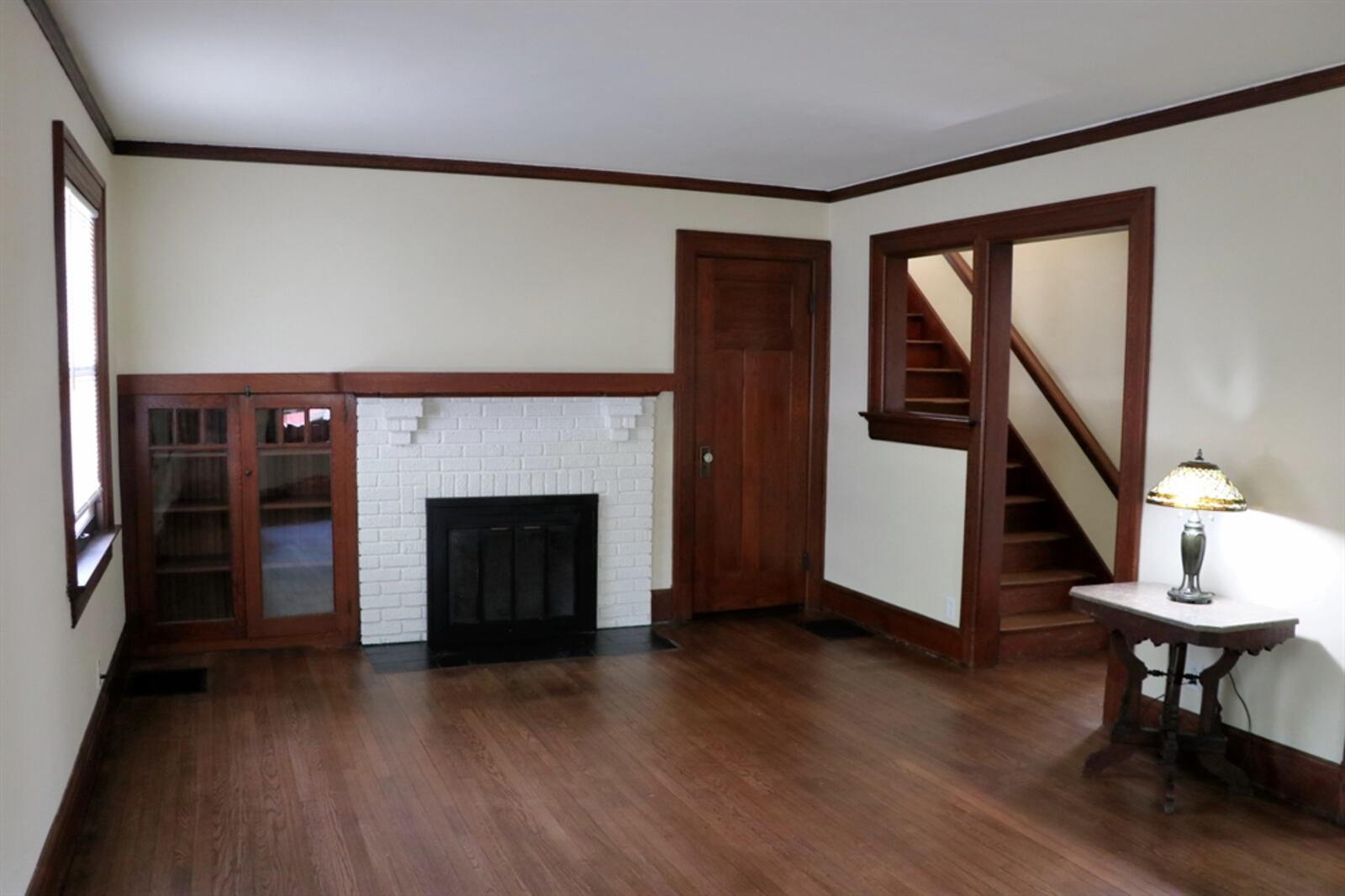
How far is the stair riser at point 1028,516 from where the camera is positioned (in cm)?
600

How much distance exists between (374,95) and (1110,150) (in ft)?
9.65

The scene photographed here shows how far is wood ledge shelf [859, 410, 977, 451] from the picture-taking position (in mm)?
5141

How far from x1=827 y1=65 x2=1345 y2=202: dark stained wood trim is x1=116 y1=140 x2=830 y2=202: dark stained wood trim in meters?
0.64

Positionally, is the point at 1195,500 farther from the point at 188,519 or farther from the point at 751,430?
the point at 188,519

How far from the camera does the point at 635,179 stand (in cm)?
565

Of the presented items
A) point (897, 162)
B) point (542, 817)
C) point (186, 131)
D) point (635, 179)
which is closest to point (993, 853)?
point (542, 817)

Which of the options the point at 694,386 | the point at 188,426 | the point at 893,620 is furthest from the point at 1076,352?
the point at 188,426

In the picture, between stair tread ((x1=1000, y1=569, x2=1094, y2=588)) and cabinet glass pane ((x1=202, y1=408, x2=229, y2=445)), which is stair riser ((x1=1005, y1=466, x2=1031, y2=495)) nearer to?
stair tread ((x1=1000, y1=569, x2=1094, y2=588))

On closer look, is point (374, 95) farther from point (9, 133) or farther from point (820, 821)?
point (820, 821)

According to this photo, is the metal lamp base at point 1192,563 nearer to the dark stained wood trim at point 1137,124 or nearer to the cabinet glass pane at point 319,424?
the dark stained wood trim at point 1137,124

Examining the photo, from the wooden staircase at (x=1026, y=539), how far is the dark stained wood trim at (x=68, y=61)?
4.10 meters

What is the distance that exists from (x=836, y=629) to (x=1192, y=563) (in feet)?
7.83

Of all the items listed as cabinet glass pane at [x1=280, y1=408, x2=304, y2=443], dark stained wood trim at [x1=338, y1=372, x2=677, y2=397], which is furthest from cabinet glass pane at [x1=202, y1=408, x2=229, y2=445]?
dark stained wood trim at [x1=338, y1=372, x2=677, y2=397]

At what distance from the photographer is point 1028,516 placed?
6.04 m
